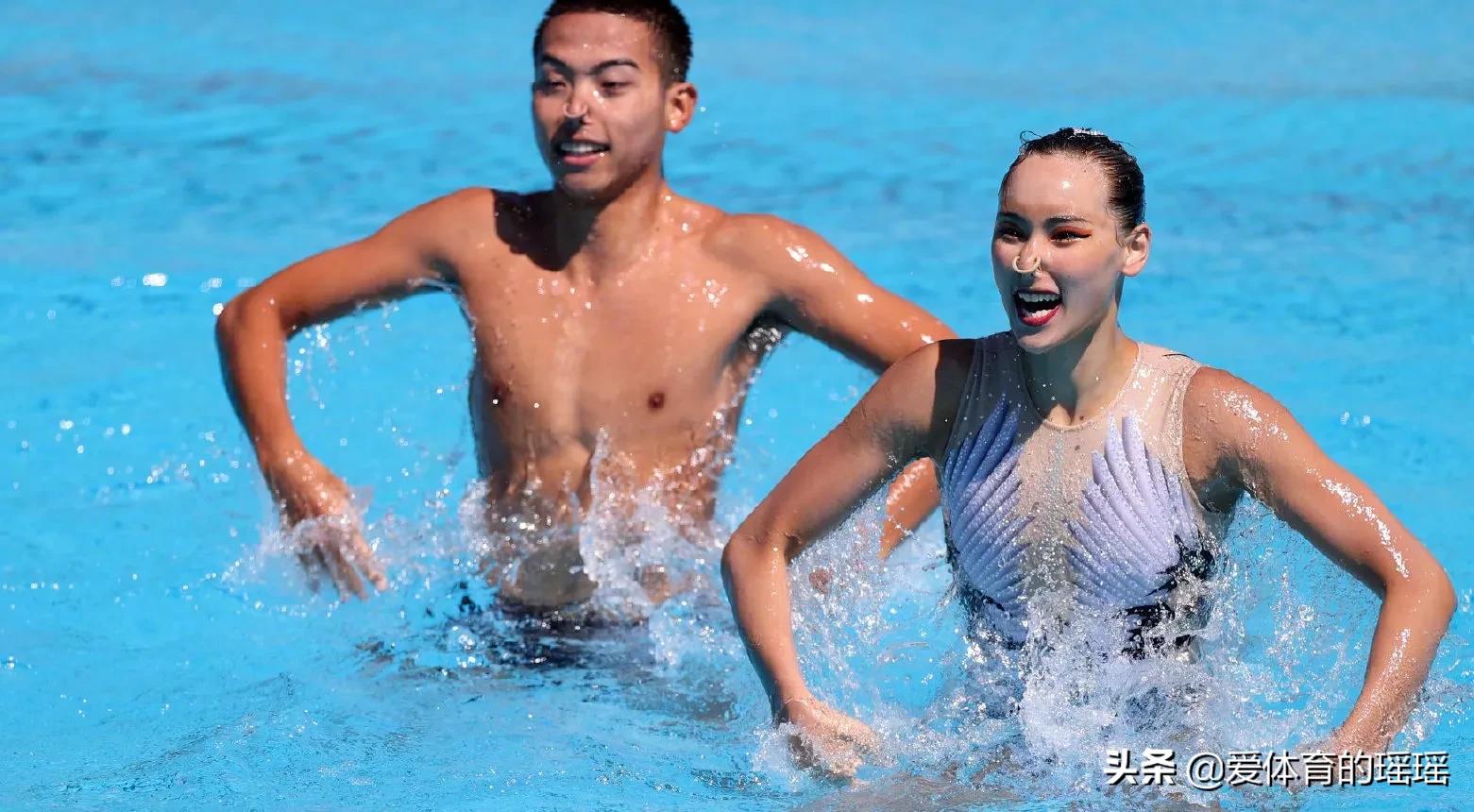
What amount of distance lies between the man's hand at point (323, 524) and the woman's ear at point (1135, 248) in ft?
6.05

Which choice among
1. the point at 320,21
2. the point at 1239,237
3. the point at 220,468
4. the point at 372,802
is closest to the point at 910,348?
the point at 372,802

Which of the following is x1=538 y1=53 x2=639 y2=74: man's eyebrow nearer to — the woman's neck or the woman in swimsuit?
the woman in swimsuit

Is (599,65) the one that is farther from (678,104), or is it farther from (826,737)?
(826,737)

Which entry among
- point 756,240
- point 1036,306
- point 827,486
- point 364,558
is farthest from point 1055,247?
point 364,558

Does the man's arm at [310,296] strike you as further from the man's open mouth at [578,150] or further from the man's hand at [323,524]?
the man's open mouth at [578,150]

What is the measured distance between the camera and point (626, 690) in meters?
4.45

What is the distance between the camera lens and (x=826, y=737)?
3.40 m

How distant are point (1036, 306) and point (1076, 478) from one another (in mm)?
375

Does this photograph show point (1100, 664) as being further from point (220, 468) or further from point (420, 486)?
point (220, 468)

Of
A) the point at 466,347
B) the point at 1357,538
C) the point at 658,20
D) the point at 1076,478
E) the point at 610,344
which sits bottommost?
the point at 1357,538

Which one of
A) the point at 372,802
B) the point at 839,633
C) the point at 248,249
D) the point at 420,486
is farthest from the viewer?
the point at 248,249

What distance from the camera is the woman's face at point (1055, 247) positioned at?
3.24m

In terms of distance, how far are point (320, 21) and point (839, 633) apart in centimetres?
856

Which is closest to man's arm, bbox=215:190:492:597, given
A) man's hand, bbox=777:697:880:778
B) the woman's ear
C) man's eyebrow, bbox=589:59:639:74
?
man's eyebrow, bbox=589:59:639:74
